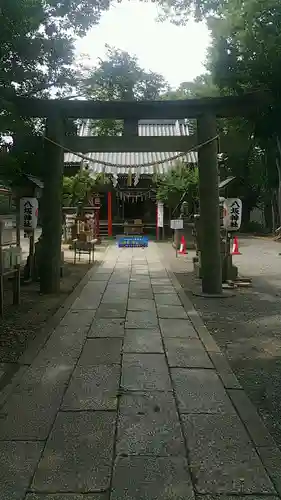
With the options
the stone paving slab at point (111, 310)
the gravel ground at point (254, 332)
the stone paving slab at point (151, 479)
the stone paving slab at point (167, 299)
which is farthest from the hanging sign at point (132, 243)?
Result: the stone paving slab at point (151, 479)

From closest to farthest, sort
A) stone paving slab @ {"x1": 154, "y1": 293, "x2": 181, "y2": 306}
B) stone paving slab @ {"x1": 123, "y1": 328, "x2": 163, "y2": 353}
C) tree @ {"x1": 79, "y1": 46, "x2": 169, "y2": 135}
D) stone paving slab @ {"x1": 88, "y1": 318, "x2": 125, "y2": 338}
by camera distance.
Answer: stone paving slab @ {"x1": 123, "y1": 328, "x2": 163, "y2": 353}, stone paving slab @ {"x1": 88, "y1": 318, "x2": 125, "y2": 338}, stone paving slab @ {"x1": 154, "y1": 293, "x2": 181, "y2": 306}, tree @ {"x1": 79, "y1": 46, "x2": 169, "y2": 135}

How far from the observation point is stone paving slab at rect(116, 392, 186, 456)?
2.76 metres

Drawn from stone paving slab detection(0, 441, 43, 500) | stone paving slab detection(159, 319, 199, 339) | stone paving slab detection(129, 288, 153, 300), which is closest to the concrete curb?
stone paving slab detection(159, 319, 199, 339)

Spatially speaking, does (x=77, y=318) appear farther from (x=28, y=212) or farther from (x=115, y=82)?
(x=115, y=82)

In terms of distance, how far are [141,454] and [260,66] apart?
38.2 ft

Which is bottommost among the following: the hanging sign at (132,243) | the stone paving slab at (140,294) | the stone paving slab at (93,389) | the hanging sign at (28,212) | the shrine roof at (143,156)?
the stone paving slab at (93,389)

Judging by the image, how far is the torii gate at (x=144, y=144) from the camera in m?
8.12

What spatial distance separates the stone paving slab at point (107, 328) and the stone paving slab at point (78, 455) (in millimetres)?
2225

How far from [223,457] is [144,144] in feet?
21.4

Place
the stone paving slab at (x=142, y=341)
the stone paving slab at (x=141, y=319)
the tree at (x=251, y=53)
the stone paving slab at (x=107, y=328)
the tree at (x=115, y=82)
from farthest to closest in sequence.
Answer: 1. the tree at (x=115, y=82)
2. the tree at (x=251, y=53)
3. the stone paving slab at (x=141, y=319)
4. the stone paving slab at (x=107, y=328)
5. the stone paving slab at (x=142, y=341)

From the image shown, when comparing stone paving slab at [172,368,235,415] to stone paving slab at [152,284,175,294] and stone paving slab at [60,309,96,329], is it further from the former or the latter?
stone paving slab at [152,284,175,294]

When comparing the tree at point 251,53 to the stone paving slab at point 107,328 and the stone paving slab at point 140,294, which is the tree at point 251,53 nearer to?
the stone paving slab at point 140,294

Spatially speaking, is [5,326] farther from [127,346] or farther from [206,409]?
[206,409]

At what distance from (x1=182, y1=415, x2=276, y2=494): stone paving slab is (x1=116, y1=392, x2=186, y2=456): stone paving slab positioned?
9 cm
